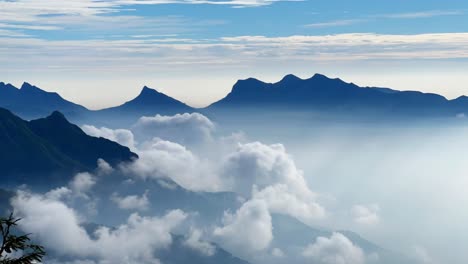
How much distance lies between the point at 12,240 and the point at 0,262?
3.82 feet

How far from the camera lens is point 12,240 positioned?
28609mm

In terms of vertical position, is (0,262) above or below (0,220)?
below

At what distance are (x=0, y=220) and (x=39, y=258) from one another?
2.56 meters

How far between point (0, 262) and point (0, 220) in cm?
192

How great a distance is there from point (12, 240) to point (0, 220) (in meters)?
1.01

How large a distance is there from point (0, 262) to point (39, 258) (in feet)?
5.44

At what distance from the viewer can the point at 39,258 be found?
2959cm

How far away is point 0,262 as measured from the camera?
28812 mm

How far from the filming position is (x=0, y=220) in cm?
2842
